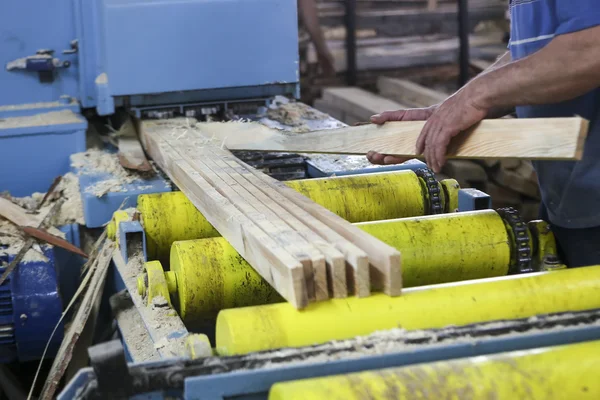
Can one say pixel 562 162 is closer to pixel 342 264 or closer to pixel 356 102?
pixel 342 264

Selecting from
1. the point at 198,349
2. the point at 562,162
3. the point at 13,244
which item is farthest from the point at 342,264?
the point at 13,244

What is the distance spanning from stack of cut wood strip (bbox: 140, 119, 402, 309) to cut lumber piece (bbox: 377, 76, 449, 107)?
3.65 metres

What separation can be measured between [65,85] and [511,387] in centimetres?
264

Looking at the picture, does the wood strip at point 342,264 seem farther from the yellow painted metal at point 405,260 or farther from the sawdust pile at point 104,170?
the sawdust pile at point 104,170

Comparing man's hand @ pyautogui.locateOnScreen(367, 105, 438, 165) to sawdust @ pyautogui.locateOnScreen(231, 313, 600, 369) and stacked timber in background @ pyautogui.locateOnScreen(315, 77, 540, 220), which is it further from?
stacked timber in background @ pyautogui.locateOnScreen(315, 77, 540, 220)

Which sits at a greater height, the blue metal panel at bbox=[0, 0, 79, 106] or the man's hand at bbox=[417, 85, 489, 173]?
the blue metal panel at bbox=[0, 0, 79, 106]

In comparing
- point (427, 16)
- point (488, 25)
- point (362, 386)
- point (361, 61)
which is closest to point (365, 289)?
point (362, 386)

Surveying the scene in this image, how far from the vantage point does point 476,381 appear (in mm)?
1249

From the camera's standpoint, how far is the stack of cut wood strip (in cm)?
148

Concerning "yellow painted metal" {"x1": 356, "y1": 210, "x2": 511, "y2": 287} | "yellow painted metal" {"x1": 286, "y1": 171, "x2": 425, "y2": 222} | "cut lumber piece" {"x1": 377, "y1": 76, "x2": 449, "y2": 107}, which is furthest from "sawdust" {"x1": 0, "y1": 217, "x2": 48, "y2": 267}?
"cut lumber piece" {"x1": 377, "y1": 76, "x2": 449, "y2": 107}

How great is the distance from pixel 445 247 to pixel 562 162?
0.40m

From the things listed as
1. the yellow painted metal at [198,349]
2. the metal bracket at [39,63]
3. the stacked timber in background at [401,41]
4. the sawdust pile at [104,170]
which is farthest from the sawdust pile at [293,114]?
the stacked timber in background at [401,41]

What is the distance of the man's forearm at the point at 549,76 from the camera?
163cm

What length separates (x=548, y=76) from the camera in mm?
1667
